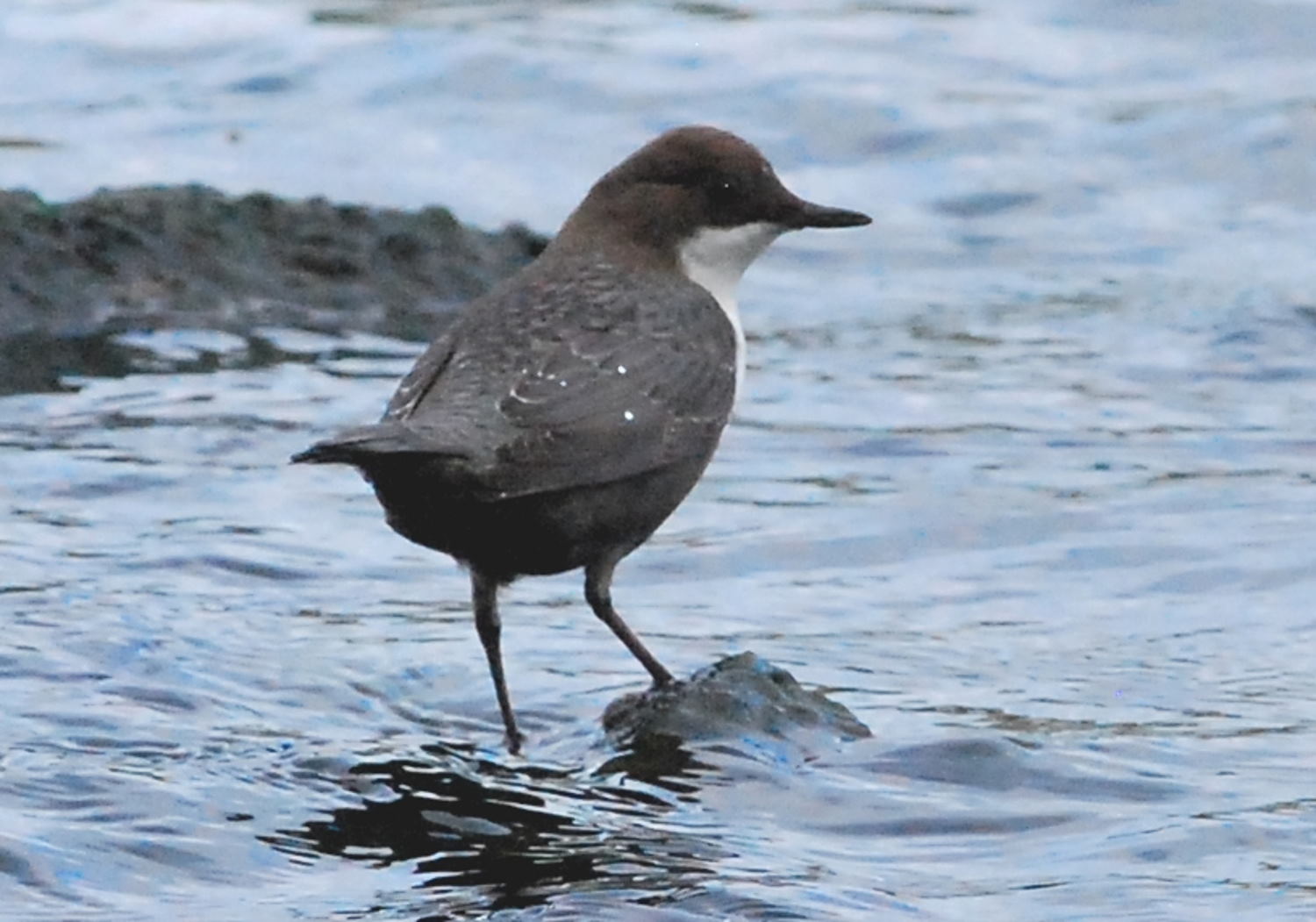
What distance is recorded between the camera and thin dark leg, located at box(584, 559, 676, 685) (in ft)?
18.9

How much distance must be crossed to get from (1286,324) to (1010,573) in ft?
9.02

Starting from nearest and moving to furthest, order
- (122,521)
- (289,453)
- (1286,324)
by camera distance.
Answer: (122,521), (289,453), (1286,324)

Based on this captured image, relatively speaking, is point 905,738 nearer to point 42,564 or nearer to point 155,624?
point 155,624

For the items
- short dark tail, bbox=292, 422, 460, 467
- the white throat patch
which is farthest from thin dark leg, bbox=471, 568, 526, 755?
the white throat patch

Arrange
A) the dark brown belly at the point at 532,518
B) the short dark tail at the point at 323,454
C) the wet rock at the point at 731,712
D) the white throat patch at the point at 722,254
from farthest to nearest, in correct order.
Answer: the white throat patch at the point at 722,254, the wet rock at the point at 731,712, the dark brown belly at the point at 532,518, the short dark tail at the point at 323,454

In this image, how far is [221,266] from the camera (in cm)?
912

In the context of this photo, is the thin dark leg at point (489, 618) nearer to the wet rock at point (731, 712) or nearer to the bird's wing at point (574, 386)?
the wet rock at point (731, 712)

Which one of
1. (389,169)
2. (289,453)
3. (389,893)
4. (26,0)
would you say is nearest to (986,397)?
(289,453)

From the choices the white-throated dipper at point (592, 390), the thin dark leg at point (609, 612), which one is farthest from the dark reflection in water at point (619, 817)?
the thin dark leg at point (609, 612)

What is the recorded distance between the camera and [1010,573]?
6891 millimetres

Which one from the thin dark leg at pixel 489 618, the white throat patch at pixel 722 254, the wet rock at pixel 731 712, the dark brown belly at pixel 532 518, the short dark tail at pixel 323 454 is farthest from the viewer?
the white throat patch at pixel 722 254

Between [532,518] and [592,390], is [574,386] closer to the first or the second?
[592,390]

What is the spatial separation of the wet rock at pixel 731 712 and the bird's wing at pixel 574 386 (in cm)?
46

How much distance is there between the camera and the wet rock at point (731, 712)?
5320 mm
